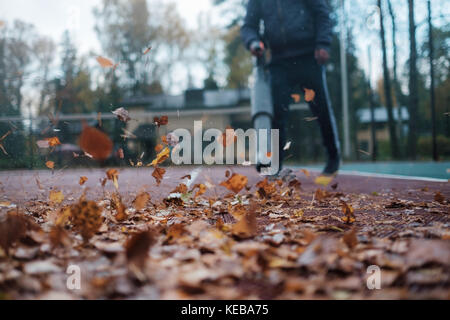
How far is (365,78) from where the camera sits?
18.8 meters

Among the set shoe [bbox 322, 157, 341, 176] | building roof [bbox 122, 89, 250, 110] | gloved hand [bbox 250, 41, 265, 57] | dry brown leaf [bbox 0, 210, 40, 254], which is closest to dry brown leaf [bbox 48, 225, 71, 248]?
dry brown leaf [bbox 0, 210, 40, 254]

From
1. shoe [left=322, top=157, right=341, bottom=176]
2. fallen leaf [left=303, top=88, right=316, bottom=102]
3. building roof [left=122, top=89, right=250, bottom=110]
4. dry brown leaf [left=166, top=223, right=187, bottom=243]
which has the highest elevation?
building roof [left=122, top=89, right=250, bottom=110]

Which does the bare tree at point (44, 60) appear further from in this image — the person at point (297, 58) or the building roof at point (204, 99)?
the building roof at point (204, 99)

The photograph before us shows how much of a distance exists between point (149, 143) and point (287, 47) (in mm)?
1692

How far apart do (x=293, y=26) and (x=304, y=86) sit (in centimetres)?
57

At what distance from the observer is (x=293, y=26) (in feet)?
10.6

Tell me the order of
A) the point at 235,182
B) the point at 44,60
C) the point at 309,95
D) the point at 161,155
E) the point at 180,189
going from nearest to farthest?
the point at 235,182
the point at 161,155
the point at 180,189
the point at 44,60
the point at 309,95

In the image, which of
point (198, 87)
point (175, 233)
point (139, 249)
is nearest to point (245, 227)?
point (175, 233)

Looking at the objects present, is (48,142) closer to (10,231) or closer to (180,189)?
(180,189)

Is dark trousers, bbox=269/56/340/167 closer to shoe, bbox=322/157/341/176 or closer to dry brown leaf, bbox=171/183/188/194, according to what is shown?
shoe, bbox=322/157/341/176

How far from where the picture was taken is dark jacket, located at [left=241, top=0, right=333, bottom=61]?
126 inches

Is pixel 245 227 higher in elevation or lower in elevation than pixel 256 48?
lower

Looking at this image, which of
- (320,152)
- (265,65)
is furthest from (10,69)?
(320,152)
